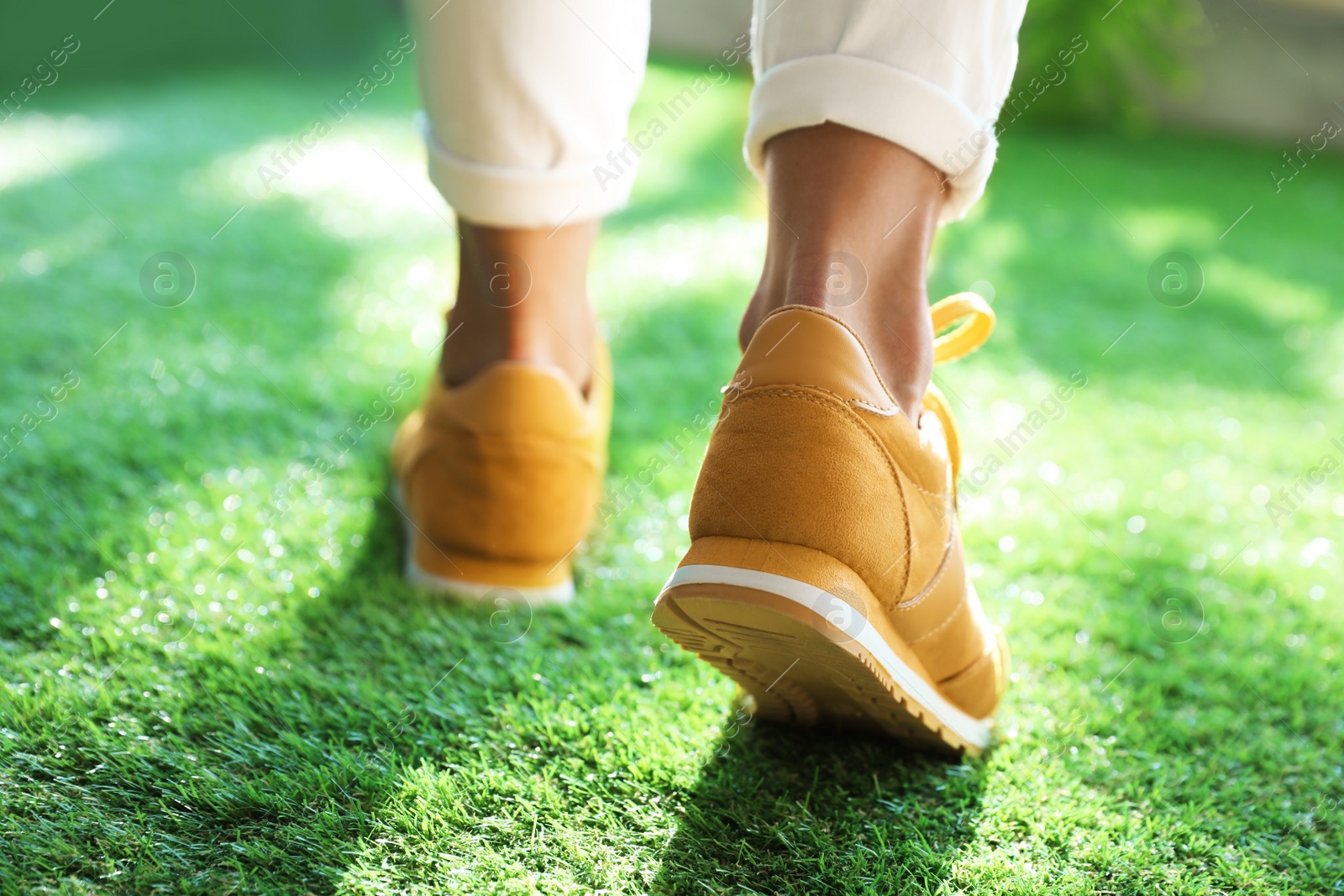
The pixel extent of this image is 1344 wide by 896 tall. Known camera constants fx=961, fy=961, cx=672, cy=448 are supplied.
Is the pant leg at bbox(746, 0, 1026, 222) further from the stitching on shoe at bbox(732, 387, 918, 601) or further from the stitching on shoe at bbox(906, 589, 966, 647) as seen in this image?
the stitching on shoe at bbox(906, 589, 966, 647)

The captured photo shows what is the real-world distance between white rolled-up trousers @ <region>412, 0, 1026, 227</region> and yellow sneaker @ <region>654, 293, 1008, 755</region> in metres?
0.15

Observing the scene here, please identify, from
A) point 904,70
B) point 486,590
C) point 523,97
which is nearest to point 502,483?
point 486,590

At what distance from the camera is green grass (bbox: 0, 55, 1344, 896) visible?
69cm

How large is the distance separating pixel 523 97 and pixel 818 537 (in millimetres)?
503

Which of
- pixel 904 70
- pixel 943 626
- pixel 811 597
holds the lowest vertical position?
pixel 943 626

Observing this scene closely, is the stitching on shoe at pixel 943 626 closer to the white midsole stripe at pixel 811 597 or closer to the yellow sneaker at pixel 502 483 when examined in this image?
the white midsole stripe at pixel 811 597

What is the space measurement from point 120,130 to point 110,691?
2.89 m

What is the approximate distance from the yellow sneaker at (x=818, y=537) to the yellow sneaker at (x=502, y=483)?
0.31 m

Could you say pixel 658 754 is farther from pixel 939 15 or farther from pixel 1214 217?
pixel 1214 217

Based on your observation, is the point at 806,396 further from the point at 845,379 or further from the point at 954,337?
the point at 954,337

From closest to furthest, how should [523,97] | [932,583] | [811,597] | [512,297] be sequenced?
[811,597]
[932,583]
[523,97]
[512,297]

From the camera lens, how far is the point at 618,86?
3.13 ft

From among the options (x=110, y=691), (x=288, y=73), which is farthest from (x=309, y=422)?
(x=288, y=73)

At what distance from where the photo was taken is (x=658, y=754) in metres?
0.77
